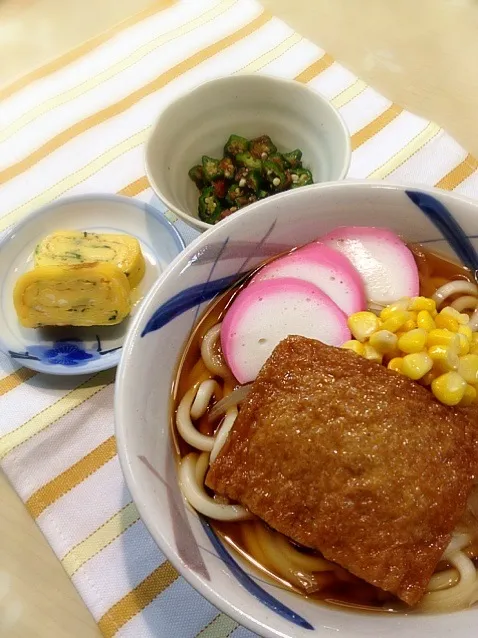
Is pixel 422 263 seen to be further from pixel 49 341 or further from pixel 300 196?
pixel 49 341

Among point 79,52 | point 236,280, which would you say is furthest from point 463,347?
point 79,52

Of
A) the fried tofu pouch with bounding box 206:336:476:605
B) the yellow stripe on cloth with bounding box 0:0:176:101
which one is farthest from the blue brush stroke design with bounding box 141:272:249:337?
the yellow stripe on cloth with bounding box 0:0:176:101

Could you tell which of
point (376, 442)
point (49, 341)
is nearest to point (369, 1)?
point (49, 341)

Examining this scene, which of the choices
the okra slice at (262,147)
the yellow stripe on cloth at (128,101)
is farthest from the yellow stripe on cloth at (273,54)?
the okra slice at (262,147)

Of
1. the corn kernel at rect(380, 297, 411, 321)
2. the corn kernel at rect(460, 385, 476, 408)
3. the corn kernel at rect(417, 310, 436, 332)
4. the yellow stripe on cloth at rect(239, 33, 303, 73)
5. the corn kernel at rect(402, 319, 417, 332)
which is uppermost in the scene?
the yellow stripe on cloth at rect(239, 33, 303, 73)

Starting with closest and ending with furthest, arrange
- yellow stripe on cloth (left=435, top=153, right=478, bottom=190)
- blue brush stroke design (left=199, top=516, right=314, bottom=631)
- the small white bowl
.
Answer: blue brush stroke design (left=199, top=516, right=314, bottom=631)
the small white bowl
yellow stripe on cloth (left=435, top=153, right=478, bottom=190)

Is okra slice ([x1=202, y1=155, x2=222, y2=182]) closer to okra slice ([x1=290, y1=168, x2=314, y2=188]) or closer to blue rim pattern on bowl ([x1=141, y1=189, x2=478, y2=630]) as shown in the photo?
okra slice ([x1=290, y1=168, x2=314, y2=188])
